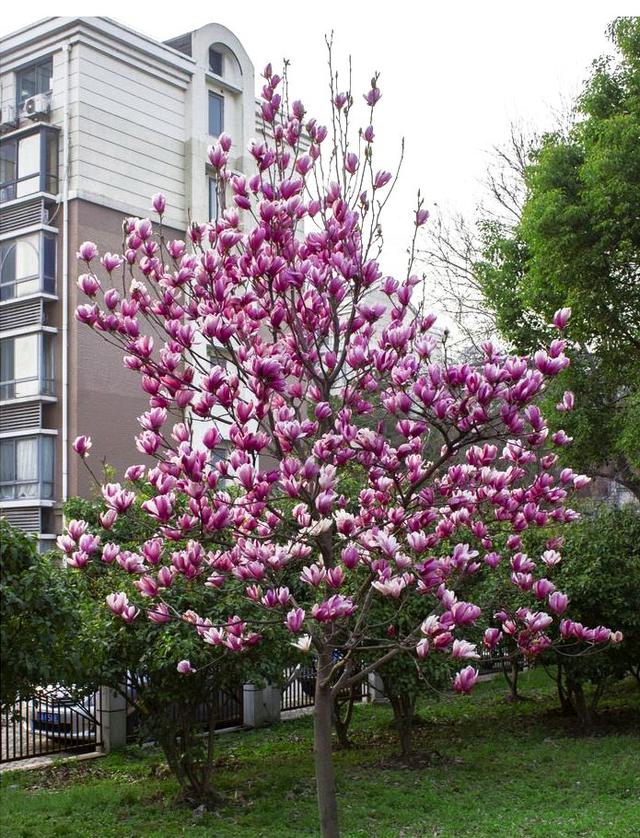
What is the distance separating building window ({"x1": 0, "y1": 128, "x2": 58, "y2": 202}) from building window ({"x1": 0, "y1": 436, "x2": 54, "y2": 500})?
6730 millimetres

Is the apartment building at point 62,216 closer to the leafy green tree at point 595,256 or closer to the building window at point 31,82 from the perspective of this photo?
the building window at point 31,82

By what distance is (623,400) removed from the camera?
544 inches

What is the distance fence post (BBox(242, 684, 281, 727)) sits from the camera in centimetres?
1416

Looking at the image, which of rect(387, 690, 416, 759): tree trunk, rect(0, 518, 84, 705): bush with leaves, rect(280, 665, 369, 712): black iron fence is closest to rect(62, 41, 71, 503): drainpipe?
rect(280, 665, 369, 712): black iron fence

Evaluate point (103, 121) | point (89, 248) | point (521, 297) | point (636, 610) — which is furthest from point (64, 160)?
point (89, 248)

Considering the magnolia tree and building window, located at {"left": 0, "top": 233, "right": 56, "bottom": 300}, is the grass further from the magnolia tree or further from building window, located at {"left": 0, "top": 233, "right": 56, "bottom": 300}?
building window, located at {"left": 0, "top": 233, "right": 56, "bottom": 300}

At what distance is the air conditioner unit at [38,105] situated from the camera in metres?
26.2

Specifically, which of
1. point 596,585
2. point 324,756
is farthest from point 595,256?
point 324,756

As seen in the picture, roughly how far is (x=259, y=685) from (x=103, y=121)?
68.7ft

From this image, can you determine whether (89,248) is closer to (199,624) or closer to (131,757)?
(199,624)

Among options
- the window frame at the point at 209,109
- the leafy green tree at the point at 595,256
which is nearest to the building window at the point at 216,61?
the window frame at the point at 209,109

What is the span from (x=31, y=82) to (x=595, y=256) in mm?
20261

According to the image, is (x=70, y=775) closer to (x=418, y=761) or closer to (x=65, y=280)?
(x=418, y=761)

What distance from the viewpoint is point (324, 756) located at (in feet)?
19.2
